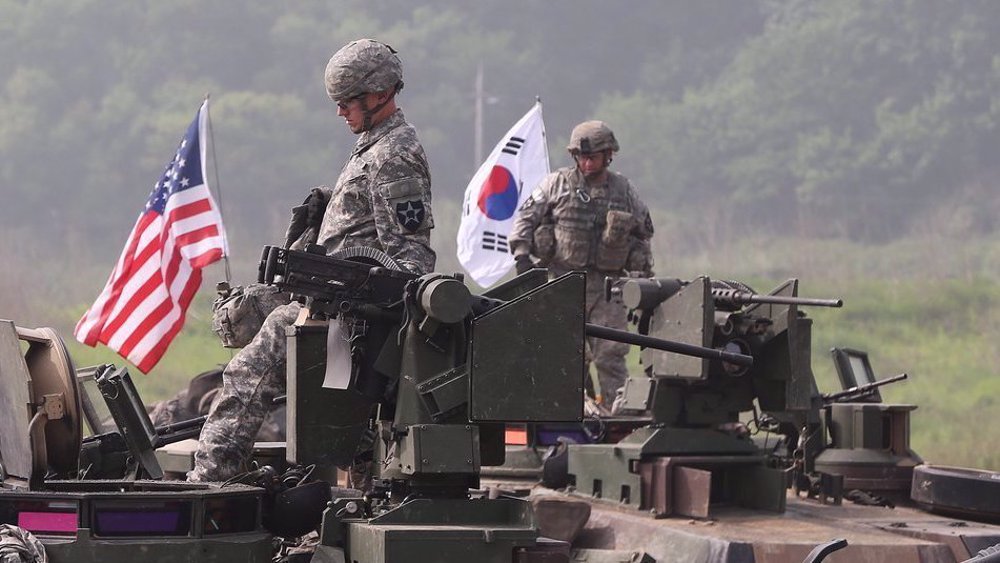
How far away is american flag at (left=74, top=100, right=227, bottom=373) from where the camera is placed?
1323 centimetres

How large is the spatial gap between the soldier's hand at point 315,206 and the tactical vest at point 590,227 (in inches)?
188

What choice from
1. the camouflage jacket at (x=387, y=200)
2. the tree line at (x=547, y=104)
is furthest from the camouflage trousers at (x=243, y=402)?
the tree line at (x=547, y=104)

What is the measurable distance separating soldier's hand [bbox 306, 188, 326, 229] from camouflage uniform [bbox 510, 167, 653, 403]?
4747 mm

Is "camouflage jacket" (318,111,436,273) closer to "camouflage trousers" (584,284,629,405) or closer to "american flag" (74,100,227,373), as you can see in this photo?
"camouflage trousers" (584,284,629,405)

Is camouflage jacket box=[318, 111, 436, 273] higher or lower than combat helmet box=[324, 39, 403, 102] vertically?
lower

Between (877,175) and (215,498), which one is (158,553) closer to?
(215,498)

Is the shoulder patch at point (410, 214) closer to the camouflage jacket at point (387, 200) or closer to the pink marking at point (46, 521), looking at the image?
the camouflage jacket at point (387, 200)

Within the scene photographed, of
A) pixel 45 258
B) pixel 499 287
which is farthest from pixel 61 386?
pixel 45 258

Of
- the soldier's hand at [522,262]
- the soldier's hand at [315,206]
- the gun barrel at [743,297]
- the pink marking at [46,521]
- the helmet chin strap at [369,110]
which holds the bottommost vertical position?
the pink marking at [46,521]

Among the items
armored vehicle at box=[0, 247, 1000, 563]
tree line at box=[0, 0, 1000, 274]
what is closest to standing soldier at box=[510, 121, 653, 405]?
armored vehicle at box=[0, 247, 1000, 563]

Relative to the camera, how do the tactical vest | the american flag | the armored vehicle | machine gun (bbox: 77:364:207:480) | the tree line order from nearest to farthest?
the armored vehicle → machine gun (bbox: 77:364:207:480) → the tactical vest → the american flag → the tree line

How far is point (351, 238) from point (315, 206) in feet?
1.38

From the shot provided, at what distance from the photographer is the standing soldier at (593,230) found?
1276 centimetres

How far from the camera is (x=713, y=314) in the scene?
9.48 metres
